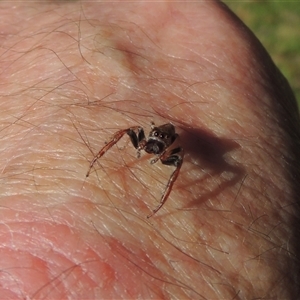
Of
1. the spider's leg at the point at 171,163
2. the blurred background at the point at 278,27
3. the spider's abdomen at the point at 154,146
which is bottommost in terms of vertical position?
the blurred background at the point at 278,27

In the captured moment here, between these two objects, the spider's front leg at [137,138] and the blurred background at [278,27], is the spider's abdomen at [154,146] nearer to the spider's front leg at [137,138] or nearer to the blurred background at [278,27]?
the spider's front leg at [137,138]

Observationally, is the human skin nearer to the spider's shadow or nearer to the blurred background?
the spider's shadow

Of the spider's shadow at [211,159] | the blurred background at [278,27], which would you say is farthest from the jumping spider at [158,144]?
the blurred background at [278,27]

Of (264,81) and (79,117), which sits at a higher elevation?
(264,81)

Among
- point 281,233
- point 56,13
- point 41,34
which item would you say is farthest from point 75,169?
point 56,13

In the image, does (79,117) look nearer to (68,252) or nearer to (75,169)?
(75,169)

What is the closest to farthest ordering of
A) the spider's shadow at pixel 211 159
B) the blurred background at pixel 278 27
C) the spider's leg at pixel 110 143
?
the spider's leg at pixel 110 143
the spider's shadow at pixel 211 159
the blurred background at pixel 278 27

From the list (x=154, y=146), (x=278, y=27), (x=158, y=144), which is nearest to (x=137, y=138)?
(x=154, y=146)
